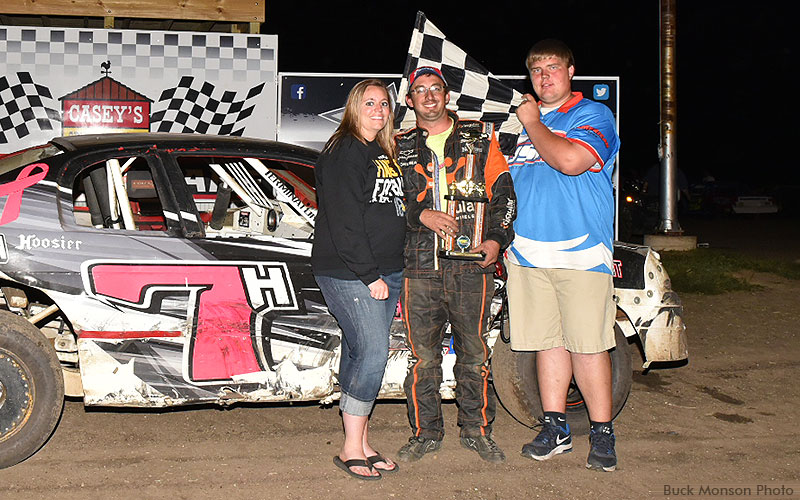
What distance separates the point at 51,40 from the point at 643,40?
45.9 metres

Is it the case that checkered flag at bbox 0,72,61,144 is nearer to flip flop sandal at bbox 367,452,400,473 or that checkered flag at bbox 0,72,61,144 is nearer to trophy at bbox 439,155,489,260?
trophy at bbox 439,155,489,260

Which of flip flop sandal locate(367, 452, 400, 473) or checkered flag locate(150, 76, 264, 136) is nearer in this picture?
flip flop sandal locate(367, 452, 400, 473)

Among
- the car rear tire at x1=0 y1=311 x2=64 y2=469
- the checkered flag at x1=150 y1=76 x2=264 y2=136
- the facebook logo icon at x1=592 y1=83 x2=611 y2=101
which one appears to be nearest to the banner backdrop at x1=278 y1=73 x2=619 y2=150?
the facebook logo icon at x1=592 y1=83 x2=611 y2=101

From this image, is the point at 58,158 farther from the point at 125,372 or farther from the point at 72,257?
the point at 125,372

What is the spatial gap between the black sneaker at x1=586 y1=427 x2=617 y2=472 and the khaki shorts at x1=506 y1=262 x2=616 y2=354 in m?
0.41

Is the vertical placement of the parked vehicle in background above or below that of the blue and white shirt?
above

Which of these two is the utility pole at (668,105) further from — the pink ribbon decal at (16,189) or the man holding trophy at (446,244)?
the pink ribbon decal at (16,189)

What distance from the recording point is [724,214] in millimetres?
25188

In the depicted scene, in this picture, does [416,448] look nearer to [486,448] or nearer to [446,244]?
[486,448]

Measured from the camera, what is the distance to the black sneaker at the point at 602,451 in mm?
3793

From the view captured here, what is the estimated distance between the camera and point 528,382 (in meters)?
4.25

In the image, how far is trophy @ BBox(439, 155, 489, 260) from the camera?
12.6ft

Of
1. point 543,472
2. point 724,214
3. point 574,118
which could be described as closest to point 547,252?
point 574,118

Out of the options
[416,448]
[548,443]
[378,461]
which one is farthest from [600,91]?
[378,461]
